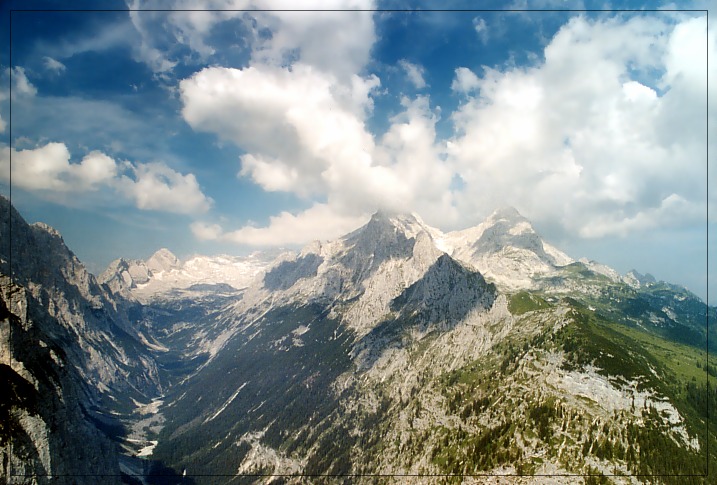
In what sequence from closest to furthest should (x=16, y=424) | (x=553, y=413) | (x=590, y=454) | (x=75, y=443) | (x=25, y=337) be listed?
(x=16, y=424)
(x=25, y=337)
(x=75, y=443)
(x=590, y=454)
(x=553, y=413)

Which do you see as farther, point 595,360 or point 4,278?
point 595,360

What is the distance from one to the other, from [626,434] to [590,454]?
20.3 meters

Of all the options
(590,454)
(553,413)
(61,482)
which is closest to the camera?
(61,482)

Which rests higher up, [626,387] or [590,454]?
[626,387]

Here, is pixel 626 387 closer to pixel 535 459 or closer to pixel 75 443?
pixel 535 459

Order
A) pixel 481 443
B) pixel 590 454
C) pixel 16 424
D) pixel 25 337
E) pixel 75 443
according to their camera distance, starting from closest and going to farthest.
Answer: pixel 16 424 → pixel 25 337 → pixel 75 443 → pixel 590 454 → pixel 481 443

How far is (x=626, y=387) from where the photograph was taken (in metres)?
183

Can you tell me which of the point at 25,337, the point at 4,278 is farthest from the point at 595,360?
the point at 4,278

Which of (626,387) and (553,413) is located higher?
(626,387)

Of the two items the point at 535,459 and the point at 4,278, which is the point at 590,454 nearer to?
the point at 535,459

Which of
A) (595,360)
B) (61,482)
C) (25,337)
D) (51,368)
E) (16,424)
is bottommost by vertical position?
(61,482)

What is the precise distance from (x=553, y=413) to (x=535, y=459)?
26.3 metres

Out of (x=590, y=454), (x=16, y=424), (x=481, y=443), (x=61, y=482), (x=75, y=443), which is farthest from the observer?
(x=481, y=443)

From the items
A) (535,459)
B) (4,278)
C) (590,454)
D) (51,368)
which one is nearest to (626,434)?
(590,454)
